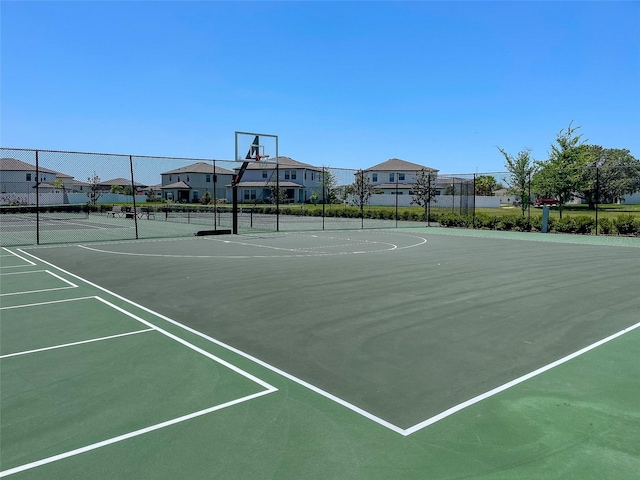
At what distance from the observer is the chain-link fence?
952 inches

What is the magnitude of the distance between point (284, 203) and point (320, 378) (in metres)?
63.4

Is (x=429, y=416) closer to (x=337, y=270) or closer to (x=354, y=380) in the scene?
(x=354, y=380)

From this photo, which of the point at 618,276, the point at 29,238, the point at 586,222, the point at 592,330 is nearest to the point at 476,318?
the point at 592,330

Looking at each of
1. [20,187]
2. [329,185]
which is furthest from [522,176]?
[20,187]

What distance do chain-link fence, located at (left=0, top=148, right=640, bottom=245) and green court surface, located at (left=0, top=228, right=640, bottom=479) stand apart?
11.9 metres

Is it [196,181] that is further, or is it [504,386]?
[196,181]

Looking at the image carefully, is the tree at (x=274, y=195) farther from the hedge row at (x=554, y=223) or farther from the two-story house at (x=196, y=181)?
the hedge row at (x=554, y=223)

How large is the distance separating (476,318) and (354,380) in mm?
2963

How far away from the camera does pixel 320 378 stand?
175 inches

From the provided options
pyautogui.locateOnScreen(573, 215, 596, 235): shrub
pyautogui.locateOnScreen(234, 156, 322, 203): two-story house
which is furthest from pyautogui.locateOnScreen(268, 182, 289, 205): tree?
pyautogui.locateOnScreen(573, 215, 596, 235): shrub

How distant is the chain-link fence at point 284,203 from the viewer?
24.2 metres

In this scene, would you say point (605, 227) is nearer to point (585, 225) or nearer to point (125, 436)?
point (585, 225)

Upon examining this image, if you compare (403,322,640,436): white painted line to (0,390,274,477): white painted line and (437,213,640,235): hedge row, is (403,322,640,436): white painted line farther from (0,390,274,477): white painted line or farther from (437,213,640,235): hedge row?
(437,213,640,235): hedge row

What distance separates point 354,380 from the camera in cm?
439
